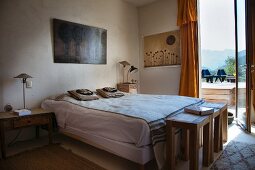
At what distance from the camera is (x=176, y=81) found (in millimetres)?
4531

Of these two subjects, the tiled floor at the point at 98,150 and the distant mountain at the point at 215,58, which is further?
the distant mountain at the point at 215,58

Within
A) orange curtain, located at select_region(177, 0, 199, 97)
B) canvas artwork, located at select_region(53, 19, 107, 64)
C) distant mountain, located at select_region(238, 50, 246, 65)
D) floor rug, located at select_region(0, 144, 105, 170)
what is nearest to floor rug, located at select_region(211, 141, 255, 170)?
floor rug, located at select_region(0, 144, 105, 170)

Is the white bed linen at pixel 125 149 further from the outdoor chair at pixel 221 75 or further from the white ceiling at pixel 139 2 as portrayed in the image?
the outdoor chair at pixel 221 75

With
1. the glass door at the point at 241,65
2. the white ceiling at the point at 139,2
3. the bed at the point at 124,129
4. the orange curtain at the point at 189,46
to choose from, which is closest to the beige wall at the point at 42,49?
the white ceiling at the point at 139,2

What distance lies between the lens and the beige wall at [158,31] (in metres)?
4.54

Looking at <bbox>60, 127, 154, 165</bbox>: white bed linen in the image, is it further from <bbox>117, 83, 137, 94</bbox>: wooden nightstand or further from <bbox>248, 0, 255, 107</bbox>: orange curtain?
<bbox>248, 0, 255, 107</bbox>: orange curtain

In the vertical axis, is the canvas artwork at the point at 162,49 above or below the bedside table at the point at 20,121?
above

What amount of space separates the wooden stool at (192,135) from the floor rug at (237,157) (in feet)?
0.59

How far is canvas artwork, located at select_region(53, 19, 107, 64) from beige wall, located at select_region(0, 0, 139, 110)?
4.0 inches

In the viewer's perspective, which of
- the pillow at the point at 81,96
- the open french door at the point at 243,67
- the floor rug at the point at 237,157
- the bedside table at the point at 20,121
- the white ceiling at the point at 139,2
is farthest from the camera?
the white ceiling at the point at 139,2

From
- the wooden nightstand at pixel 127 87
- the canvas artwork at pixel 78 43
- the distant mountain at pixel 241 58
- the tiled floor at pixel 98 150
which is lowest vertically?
the tiled floor at pixel 98 150

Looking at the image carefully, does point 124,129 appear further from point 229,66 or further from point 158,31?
point 229,66

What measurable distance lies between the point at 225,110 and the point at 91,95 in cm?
203

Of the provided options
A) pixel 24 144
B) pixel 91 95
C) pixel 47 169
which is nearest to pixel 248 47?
pixel 91 95
